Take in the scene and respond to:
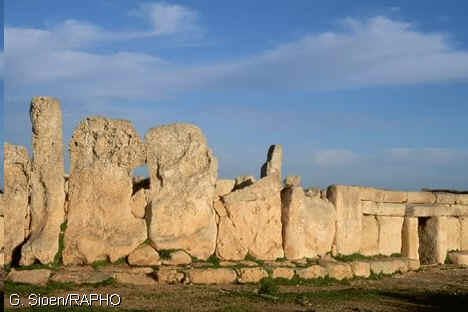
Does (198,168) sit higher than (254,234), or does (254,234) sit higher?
(198,168)

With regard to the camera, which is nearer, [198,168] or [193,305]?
[193,305]

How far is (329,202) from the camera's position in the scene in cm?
1599

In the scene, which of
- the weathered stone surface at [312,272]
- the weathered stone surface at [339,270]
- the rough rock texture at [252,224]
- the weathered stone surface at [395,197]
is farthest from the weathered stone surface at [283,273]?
the weathered stone surface at [395,197]

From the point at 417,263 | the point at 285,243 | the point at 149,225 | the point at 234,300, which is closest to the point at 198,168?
the point at 149,225

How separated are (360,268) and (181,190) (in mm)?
4709

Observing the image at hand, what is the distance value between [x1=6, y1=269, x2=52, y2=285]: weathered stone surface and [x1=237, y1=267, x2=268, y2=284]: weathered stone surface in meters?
3.74

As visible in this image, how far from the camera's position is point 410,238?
695 inches

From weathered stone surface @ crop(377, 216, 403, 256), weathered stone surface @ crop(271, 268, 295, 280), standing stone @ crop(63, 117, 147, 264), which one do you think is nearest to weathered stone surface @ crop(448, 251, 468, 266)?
weathered stone surface @ crop(377, 216, 403, 256)

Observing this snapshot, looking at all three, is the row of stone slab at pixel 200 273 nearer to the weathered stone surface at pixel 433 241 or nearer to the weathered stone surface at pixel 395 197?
the weathered stone surface at pixel 395 197

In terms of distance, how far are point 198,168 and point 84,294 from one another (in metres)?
4.09

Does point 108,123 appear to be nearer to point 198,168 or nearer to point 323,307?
point 198,168

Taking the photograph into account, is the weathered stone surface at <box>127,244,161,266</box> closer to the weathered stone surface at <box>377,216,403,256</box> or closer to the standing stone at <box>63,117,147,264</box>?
the standing stone at <box>63,117,147,264</box>

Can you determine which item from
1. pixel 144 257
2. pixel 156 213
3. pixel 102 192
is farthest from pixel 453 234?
pixel 102 192

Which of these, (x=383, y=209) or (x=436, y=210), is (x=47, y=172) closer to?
(x=383, y=209)
